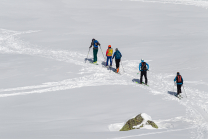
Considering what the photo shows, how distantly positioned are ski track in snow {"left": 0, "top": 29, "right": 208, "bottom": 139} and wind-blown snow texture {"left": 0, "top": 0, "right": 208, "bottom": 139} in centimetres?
4

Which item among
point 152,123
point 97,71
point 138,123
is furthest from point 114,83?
point 152,123

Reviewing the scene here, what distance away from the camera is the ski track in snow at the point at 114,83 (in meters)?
11.3

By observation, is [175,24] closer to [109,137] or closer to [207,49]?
[207,49]

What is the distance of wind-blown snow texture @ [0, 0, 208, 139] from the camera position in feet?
33.0

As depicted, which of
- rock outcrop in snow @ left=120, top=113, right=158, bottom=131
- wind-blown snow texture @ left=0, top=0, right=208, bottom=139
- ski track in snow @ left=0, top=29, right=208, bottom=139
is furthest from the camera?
ski track in snow @ left=0, top=29, right=208, bottom=139

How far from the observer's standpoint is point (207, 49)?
794 inches

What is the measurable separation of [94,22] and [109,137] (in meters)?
22.1

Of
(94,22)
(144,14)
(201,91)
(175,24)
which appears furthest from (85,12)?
(201,91)

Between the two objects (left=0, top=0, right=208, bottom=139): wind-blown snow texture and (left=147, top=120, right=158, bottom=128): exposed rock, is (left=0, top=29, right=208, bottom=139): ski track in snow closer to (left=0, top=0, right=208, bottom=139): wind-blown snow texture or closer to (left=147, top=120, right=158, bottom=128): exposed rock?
(left=0, top=0, right=208, bottom=139): wind-blown snow texture

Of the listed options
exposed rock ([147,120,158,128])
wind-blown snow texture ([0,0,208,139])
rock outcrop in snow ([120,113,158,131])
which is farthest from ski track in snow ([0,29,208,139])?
rock outcrop in snow ([120,113,158,131])

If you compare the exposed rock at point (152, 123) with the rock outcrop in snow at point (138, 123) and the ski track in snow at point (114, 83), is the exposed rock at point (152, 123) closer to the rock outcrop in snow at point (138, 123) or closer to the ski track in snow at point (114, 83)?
the rock outcrop in snow at point (138, 123)

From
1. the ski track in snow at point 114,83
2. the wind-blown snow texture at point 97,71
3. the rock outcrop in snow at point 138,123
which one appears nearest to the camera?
the rock outcrop in snow at point 138,123

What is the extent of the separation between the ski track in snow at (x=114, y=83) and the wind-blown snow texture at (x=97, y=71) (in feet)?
0.13

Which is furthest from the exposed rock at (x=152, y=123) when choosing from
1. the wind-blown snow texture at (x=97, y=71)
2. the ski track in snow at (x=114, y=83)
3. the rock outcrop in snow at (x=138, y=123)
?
the ski track in snow at (x=114, y=83)
